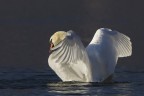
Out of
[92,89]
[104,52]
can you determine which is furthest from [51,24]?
[92,89]

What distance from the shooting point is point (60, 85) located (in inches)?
631

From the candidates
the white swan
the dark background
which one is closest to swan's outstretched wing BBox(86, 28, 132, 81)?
the white swan

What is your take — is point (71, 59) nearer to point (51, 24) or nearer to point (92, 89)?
point (92, 89)

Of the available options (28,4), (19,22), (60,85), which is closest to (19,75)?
(60,85)

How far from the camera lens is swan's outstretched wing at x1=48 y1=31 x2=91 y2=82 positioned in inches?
602

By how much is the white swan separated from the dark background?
1.87 m

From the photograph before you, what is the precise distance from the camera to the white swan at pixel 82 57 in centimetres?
1539

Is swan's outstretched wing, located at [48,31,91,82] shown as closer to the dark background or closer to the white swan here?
the white swan

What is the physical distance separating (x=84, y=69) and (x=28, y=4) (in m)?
19.4

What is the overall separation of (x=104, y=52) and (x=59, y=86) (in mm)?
992

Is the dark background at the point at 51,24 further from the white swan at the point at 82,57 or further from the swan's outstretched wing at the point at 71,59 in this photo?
the swan's outstretched wing at the point at 71,59

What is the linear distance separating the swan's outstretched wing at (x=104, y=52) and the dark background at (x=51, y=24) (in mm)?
1215

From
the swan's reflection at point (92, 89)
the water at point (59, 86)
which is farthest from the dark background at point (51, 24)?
the swan's reflection at point (92, 89)

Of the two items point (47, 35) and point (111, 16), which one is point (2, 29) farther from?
point (111, 16)
